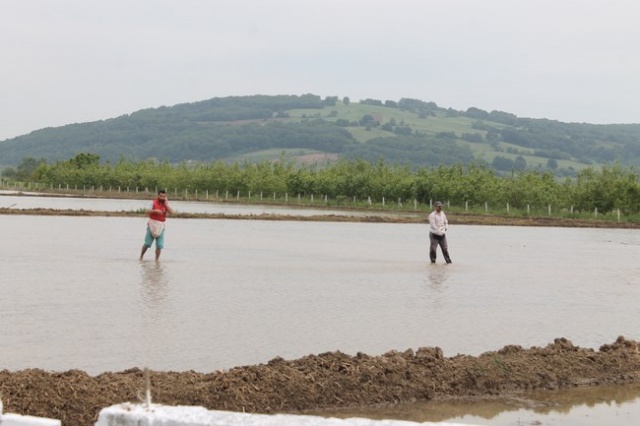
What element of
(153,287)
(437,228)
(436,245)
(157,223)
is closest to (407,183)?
(436,245)

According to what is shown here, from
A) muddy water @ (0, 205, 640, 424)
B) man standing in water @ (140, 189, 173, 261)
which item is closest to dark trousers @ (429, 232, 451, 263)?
muddy water @ (0, 205, 640, 424)

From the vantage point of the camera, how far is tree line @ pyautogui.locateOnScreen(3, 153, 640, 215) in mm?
57125

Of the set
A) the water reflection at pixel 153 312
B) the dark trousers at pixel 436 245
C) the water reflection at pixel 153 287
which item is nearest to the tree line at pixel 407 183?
the dark trousers at pixel 436 245

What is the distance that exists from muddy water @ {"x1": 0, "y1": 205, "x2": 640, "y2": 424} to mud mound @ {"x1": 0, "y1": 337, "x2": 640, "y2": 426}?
20.8 inches

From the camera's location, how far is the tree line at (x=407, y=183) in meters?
57.1

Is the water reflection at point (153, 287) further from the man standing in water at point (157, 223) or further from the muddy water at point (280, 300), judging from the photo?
the man standing in water at point (157, 223)

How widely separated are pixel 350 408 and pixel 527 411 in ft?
5.06

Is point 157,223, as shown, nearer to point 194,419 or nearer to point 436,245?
point 436,245

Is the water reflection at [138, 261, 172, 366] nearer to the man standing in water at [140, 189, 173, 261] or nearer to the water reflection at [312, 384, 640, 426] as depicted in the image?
the man standing in water at [140, 189, 173, 261]

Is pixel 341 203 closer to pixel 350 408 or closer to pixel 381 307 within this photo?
pixel 381 307

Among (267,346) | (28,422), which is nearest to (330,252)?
(267,346)

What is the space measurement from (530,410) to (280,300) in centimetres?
693

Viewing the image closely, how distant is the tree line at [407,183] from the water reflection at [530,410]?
4719cm

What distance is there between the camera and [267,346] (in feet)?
35.2
